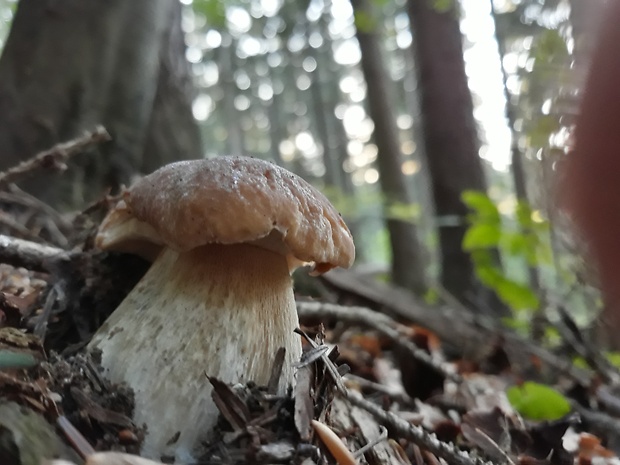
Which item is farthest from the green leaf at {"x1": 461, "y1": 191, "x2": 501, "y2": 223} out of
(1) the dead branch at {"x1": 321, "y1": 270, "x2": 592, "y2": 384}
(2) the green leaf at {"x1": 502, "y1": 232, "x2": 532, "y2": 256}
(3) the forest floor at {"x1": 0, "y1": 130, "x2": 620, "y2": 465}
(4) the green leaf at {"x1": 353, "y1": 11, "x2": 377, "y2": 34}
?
(4) the green leaf at {"x1": 353, "y1": 11, "x2": 377, "y2": 34}

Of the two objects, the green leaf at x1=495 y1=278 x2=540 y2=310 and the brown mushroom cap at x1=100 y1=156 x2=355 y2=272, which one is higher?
the brown mushroom cap at x1=100 y1=156 x2=355 y2=272

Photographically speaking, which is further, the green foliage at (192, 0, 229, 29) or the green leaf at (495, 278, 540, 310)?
the green foliage at (192, 0, 229, 29)

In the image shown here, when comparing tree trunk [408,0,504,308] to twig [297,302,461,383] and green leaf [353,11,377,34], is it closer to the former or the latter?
green leaf [353,11,377,34]

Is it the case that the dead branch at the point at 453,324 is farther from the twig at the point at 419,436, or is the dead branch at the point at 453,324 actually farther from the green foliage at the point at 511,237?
the twig at the point at 419,436

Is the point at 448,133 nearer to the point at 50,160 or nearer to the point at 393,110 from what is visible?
the point at 393,110

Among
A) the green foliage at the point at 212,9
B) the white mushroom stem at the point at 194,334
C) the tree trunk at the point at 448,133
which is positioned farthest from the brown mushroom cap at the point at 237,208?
the green foliage at the point at 212,9

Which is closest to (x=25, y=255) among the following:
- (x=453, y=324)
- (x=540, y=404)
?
(x=540, y=404)

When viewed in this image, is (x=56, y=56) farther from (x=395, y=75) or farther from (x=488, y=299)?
(x=395, y=75)
